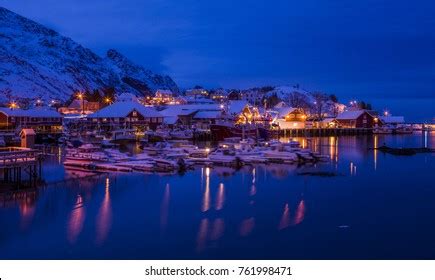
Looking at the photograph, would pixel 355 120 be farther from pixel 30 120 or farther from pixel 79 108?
pixel 30 120

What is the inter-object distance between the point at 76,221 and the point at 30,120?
55.6 metres

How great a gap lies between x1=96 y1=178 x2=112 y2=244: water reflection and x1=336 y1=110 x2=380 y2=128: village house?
9421 cm

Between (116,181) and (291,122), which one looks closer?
(116,181)

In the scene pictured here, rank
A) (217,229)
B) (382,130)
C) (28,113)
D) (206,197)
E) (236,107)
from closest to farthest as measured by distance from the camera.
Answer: (217,229)
(206,197)
(28,113)
(236,107)
(382,130)

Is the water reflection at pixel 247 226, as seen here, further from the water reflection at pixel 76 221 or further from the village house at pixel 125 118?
the village house at pixel 125 118

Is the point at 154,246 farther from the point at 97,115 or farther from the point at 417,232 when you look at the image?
the point at 97,115

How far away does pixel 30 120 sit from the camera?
237 ft

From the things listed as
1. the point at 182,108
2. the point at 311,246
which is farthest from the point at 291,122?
the point at 311,246

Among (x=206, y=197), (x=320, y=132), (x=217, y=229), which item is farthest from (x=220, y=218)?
(x=320, y=132)

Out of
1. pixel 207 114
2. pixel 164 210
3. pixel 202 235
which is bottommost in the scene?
pixel 202 235

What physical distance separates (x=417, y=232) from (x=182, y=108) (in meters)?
81.5

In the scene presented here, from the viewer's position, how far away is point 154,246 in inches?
688

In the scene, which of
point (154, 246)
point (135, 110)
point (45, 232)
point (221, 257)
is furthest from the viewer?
point (135, 110)

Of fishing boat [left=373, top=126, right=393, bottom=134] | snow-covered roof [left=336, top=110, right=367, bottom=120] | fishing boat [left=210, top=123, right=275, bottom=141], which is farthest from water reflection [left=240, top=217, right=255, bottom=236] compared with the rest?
snow-covered roof [left=336, top=110, right=367, bottom=120]
